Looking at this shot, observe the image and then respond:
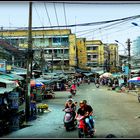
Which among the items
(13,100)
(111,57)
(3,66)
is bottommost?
(13,100)

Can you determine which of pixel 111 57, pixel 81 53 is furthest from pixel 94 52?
pixel 111 57

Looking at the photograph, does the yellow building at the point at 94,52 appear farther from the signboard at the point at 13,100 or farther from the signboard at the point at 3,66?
the signboard at the point at 13,100

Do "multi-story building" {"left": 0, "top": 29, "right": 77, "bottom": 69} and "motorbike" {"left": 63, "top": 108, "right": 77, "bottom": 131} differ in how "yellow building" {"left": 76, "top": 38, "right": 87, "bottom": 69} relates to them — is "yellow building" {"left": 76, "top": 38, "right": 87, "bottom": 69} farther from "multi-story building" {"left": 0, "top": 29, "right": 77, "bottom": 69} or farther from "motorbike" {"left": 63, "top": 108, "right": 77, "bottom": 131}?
"motorbike" {"left": 63, "top": 108, "right": 77, "bottom": 131}

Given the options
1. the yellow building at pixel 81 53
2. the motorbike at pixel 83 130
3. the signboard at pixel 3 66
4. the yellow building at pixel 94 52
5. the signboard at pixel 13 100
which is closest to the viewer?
the motorbike at pixel 83 130

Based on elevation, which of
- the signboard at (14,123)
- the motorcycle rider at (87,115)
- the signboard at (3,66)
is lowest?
the signboard at (14,123)

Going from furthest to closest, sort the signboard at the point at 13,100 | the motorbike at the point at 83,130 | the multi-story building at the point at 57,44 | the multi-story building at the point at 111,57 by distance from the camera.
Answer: the multi-story building at the point at 111,57, the multi-story building at the point at 57,44, the signboard at the point at 13,100, the motorbike at the point at 83,130

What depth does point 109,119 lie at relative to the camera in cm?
2123

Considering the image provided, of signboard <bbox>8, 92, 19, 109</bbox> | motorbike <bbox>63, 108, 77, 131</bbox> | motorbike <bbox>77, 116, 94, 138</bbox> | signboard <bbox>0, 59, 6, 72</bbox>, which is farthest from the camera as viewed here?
signboard <bbox>0, 59, 6, 72</bbox>

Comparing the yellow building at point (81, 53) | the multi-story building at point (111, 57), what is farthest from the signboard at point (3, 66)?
the multi-story building at point (111, 57)

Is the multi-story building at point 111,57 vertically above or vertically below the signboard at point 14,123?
above

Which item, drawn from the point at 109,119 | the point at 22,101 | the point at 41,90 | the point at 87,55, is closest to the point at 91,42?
the point at 87,55

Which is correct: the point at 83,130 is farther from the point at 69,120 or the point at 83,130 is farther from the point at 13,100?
the point at 13,100

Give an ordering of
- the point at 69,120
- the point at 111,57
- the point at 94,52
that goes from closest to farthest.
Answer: the point at 69,120 < the point at 94,52 < the point at 111,57

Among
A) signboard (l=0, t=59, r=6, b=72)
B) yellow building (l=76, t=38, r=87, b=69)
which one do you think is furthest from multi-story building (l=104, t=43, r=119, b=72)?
signboard (l=0, t=59, r=6, b=72)
